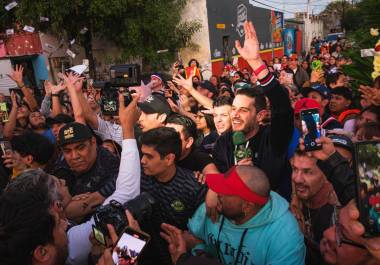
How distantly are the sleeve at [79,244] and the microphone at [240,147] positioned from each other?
1.38 metres

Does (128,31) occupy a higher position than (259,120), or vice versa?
(128,31)

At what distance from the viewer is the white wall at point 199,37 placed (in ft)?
70.2

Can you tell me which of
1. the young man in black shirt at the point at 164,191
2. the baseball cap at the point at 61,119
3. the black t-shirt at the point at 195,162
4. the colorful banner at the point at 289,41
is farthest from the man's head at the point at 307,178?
the colorful banner at the point at 289,41

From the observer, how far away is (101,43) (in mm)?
20047

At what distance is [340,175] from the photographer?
214 centimetres

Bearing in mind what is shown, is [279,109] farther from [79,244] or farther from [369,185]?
[79,244]

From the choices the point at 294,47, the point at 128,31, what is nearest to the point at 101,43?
the point at 128,31

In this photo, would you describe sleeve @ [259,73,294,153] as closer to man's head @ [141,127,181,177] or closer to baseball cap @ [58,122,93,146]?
man's head @ [141,127,181,177]

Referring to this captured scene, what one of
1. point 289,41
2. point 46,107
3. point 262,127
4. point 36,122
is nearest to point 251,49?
point 262,127

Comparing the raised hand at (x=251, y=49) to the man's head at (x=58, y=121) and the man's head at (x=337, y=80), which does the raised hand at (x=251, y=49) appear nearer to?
the man's head at (x=58, y=121)

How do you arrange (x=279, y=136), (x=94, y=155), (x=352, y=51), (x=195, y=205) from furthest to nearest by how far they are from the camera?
(x=352, y=51) → (x=94, y=155) → (x=279, y=136) → (x=195, y=205)

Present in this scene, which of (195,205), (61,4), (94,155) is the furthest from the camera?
(61,4)

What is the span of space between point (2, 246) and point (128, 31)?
1698cm

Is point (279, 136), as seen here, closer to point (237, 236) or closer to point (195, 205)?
point (195, 205)
